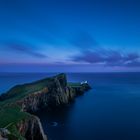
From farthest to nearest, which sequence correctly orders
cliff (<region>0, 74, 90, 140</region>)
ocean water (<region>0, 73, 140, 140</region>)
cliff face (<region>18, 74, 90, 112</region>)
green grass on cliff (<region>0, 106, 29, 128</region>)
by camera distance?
cliff face (<region>18, 74, 90, 112</region>) < ocean water (<region>0, 73, 140, 140</region>) < cliff (<region>0, 74, 90, 140</region>) < green grass on cliff (<region>0, 106, 29, 128</region>)

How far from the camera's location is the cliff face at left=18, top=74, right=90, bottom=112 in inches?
4472

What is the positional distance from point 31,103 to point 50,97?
721 inches

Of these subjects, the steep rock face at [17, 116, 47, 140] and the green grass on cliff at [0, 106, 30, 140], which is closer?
the green grass on cliff at [0, 106, 30, 140]

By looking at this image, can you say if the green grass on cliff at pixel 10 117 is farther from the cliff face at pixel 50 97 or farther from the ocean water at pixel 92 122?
the cliff face at pixel 50 97

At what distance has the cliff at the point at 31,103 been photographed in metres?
66.1

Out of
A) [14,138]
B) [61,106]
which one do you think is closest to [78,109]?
[61,106]

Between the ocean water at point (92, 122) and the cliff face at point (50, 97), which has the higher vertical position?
the cliff face at point (50, 97)

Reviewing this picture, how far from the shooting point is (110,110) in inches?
4405

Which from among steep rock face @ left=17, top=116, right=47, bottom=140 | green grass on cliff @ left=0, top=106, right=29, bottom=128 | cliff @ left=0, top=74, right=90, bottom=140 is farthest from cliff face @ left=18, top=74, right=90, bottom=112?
steep rock face @ left=17, top=116, right=47, bottom=140

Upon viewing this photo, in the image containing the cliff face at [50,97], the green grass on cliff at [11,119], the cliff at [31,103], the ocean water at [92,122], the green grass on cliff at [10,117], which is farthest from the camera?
the cliff face at [50,97]

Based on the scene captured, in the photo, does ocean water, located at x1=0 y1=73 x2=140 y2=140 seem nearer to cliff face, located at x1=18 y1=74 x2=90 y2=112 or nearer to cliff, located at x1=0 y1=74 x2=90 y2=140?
cliff face, located at x1=18 y1=74 x2=90 y2=112

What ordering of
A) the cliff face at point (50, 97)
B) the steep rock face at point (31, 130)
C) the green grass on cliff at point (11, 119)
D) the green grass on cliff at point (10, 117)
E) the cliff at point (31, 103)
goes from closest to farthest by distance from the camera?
the green grass on cliff at point (11, 119) → the green grass on cliff at point (10, 117) → the steep rock face at point (31, 130) → the cliff at point (31, 103) → the cliff face at point (50, 97)

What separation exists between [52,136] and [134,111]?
5143 cm

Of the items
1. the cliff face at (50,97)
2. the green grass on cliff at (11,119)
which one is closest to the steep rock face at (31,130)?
the green grass on cliff at (11,119)
